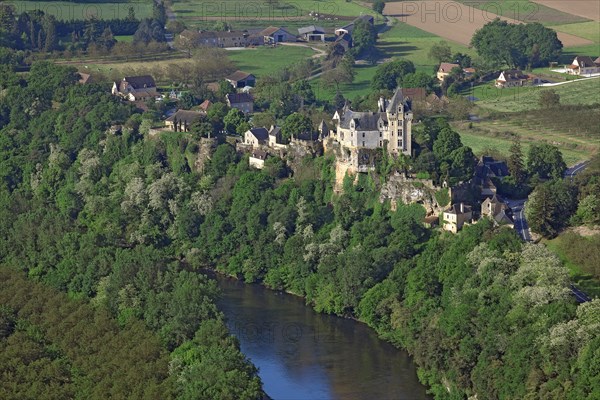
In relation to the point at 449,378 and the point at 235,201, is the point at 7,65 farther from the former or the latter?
the point at 449,378

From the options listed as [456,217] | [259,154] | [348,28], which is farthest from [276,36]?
[456,217]

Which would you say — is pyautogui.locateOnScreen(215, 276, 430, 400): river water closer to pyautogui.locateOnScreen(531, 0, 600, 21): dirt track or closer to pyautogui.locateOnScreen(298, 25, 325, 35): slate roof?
pyautogui.locateOnScreen(298, 25, 325, 35): slate roof

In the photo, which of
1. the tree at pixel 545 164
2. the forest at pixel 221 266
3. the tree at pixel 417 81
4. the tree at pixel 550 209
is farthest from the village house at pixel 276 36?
the tree at pixel 550 209

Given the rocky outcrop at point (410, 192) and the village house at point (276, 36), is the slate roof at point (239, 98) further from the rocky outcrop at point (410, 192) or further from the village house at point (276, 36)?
the rocky outcrop at point (410, 192)

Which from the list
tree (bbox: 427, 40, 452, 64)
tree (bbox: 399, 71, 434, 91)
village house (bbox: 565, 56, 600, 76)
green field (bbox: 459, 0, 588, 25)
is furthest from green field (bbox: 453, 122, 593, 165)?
green field (bbox: 459, 0, 588, 25)

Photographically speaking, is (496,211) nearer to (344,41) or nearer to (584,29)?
(344,41)

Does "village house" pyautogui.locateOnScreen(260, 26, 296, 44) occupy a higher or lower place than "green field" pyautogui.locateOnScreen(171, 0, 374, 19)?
lower

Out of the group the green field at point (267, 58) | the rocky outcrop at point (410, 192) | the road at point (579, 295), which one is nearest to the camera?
the road at point (579, 295)
